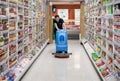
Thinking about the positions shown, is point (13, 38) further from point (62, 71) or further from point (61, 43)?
point (61, 43)

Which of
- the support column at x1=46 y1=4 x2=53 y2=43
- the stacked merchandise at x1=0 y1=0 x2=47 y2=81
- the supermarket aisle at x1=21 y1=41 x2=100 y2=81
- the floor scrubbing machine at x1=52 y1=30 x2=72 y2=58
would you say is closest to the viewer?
the stacked merchandise at x1=0 y1=0 x2=47 y2=81

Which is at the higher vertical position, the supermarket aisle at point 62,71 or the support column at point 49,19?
the support column at point 49,19

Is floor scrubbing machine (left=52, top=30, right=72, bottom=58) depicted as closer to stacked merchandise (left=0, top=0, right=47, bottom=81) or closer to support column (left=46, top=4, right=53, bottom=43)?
stacked merchandise (left=0, top=0, right=47, bottom=81)

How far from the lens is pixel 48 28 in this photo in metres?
13.4

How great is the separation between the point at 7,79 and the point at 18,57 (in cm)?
155

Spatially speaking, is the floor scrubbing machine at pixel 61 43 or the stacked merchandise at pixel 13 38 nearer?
the stacked merchandise at pixel 13 38

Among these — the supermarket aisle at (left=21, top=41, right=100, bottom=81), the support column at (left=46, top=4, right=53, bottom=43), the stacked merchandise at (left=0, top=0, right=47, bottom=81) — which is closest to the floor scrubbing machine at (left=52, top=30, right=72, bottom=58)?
the supermarket aisle at (left=21, top=41, right=100, bottom=81)

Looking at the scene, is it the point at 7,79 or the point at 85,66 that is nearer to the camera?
the point at 7,79

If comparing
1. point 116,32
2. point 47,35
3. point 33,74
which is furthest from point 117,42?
point 47,35

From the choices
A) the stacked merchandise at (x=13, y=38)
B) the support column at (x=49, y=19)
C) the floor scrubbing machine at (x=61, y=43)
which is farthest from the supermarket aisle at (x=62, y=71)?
the support column at (x=49, y=19)

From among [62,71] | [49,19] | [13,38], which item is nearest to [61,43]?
[62,71]

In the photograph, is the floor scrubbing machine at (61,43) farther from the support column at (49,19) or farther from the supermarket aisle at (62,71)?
the support column at (49,19)

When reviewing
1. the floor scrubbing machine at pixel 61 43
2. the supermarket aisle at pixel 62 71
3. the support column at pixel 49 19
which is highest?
the support column at pixel 49 19

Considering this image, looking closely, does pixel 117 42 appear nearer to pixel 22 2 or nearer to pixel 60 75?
pixel 60 75
